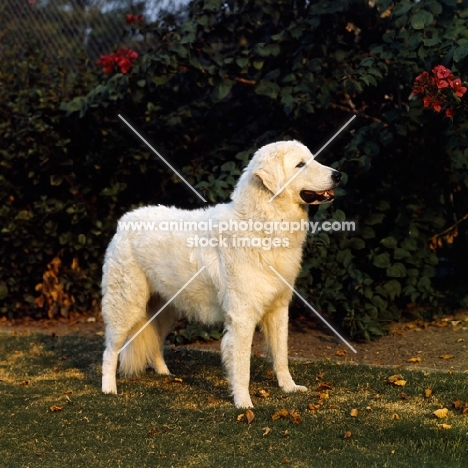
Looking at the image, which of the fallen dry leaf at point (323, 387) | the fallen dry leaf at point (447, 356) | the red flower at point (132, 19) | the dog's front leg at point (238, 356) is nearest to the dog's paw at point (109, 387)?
the dog's front leg at point (238, 356)

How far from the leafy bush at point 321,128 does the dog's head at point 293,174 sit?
138 centimetres

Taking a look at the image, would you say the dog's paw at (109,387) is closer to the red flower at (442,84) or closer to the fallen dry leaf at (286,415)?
the fallen dry leaf at (286,415)

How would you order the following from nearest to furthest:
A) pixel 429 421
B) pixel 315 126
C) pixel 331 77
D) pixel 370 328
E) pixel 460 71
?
pixel 429 421
pixel 460 71
pixel 370 328
pixel 331 77
pixel 315 126

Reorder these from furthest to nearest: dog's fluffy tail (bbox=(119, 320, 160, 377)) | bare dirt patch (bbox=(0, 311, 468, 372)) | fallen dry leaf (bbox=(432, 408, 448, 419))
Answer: bare dirt patch (bbox=(0, 311, 468, 372)) < dog's fluffy tail (bbox=(119, 320, 160, 377)) < fallen dry leaf (bbox=(432, 408, 448, 419))

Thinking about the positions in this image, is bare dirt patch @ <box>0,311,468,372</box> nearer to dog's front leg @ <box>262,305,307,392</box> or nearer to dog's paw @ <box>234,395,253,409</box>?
dog's front leg @ <box>262,305,307,392</box>

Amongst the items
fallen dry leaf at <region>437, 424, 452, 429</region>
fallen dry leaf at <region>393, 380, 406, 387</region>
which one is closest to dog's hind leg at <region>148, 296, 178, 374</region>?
fallen dry leaf at <region>393, 380, 406, 387</region>

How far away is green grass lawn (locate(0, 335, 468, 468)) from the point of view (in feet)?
12.8

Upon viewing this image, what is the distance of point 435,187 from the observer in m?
7.13

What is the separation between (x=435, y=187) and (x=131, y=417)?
3.76m

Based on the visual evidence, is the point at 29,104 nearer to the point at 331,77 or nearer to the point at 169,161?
the point at 169,161

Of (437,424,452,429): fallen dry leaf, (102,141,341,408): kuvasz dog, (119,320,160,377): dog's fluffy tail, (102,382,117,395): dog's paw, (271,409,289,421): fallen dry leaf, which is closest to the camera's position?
(437,424,452,429): fallen dry leaf

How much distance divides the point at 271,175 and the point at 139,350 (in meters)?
1.79

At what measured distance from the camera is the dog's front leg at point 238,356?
4844 mm

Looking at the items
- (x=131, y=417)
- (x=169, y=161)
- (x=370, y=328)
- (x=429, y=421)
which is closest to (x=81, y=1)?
(x=169, y=161)
